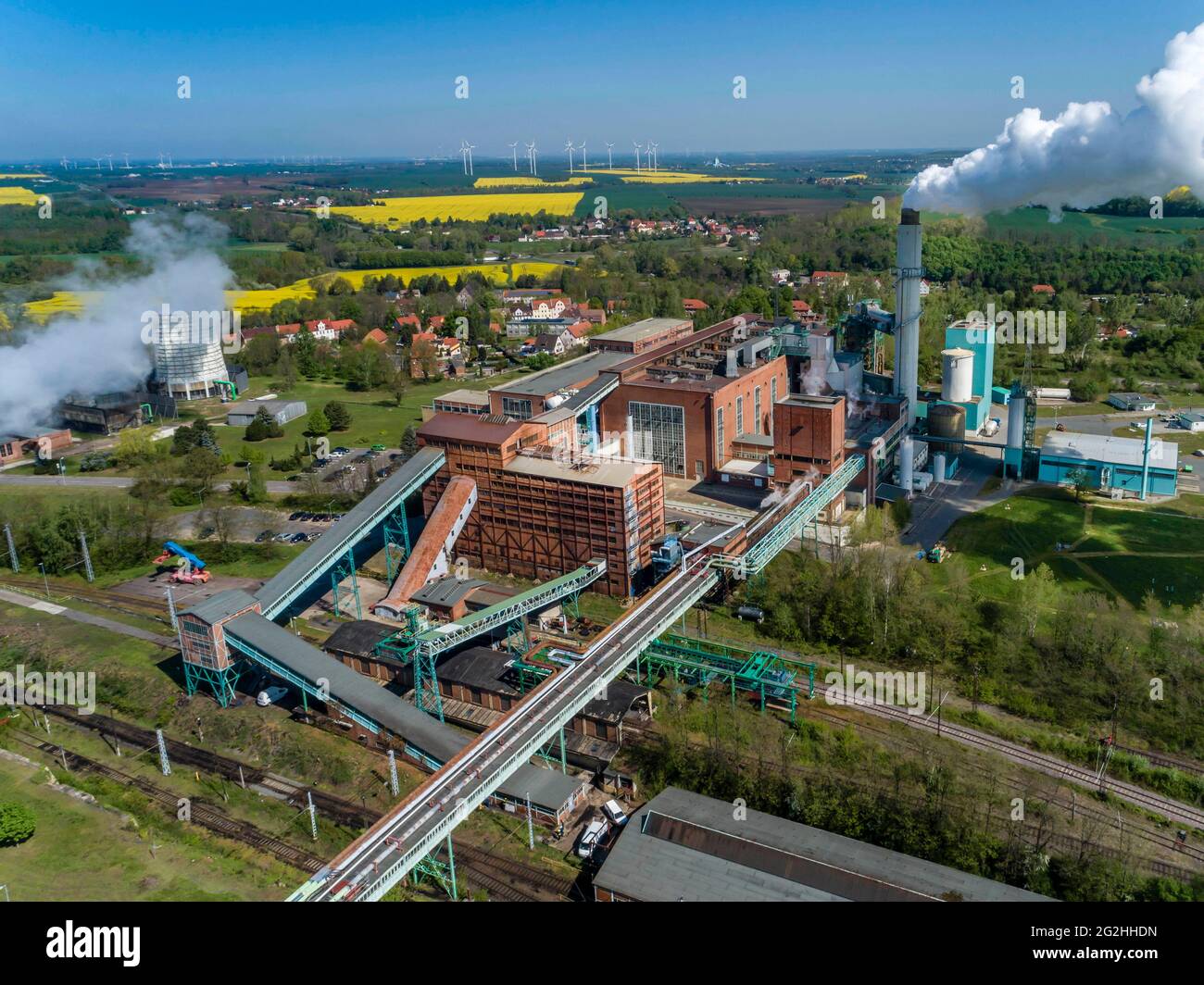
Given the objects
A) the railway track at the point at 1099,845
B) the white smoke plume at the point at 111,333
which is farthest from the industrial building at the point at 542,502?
the white smoke plume at the point at 111,333

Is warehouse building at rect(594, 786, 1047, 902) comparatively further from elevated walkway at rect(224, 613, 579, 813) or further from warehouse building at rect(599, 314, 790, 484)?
warehouse building at rect(599, 314, 790, 484)

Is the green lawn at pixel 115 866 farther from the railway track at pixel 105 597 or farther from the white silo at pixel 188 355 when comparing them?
the white silo at pixel 188 355

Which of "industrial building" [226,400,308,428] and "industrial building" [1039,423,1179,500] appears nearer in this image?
"industrial building" [1039,423,1179,500]

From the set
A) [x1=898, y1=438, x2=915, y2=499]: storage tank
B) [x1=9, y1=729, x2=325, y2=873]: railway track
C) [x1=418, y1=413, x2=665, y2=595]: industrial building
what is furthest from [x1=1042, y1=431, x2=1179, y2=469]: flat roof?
[x1=9, y1=729, x2=325, y2=873]: railway track

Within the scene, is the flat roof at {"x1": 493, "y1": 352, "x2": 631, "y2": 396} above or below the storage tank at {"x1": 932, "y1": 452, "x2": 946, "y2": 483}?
above

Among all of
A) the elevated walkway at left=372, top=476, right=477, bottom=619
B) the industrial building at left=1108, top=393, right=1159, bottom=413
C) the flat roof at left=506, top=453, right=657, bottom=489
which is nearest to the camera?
the flat roof at left=506, top=453, right=657, bottom=489

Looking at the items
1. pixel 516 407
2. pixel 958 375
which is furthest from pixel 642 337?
pixel 958 375

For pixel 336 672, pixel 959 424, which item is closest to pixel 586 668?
pixel 336 672
